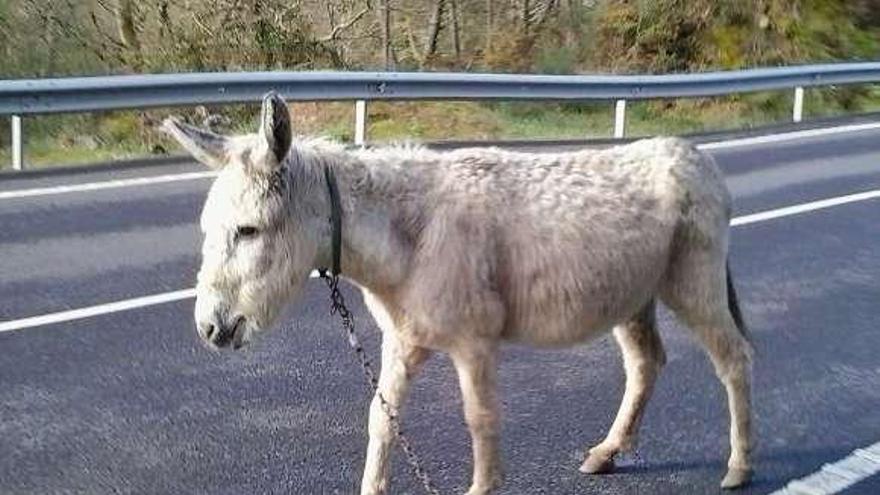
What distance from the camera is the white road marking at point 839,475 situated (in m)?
5.45

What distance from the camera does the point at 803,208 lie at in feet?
38.2

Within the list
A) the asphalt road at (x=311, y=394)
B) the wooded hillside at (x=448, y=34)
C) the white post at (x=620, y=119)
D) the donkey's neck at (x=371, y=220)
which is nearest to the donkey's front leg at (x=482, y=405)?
the donkey's neck at (x=371, y=220)

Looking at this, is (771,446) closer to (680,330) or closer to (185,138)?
(680,330)

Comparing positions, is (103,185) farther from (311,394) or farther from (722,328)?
(722,328)

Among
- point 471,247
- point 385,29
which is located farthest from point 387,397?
point 385,29

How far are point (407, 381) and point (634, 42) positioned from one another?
1849 centimetres

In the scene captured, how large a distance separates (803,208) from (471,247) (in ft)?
25.5

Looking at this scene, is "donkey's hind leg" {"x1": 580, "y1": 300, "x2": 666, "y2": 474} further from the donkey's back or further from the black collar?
the black collar

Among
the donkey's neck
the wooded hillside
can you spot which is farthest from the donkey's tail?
the wooded hillside

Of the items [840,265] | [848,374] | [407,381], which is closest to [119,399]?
[407,381]

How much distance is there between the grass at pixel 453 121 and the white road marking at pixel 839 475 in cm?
771

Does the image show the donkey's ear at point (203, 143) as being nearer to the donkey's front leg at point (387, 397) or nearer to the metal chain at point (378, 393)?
the metal chain at point (378, 393)

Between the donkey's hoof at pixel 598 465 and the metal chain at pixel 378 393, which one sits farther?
the donkey's hoof at pixel 598 465

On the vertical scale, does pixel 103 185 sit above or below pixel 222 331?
below
